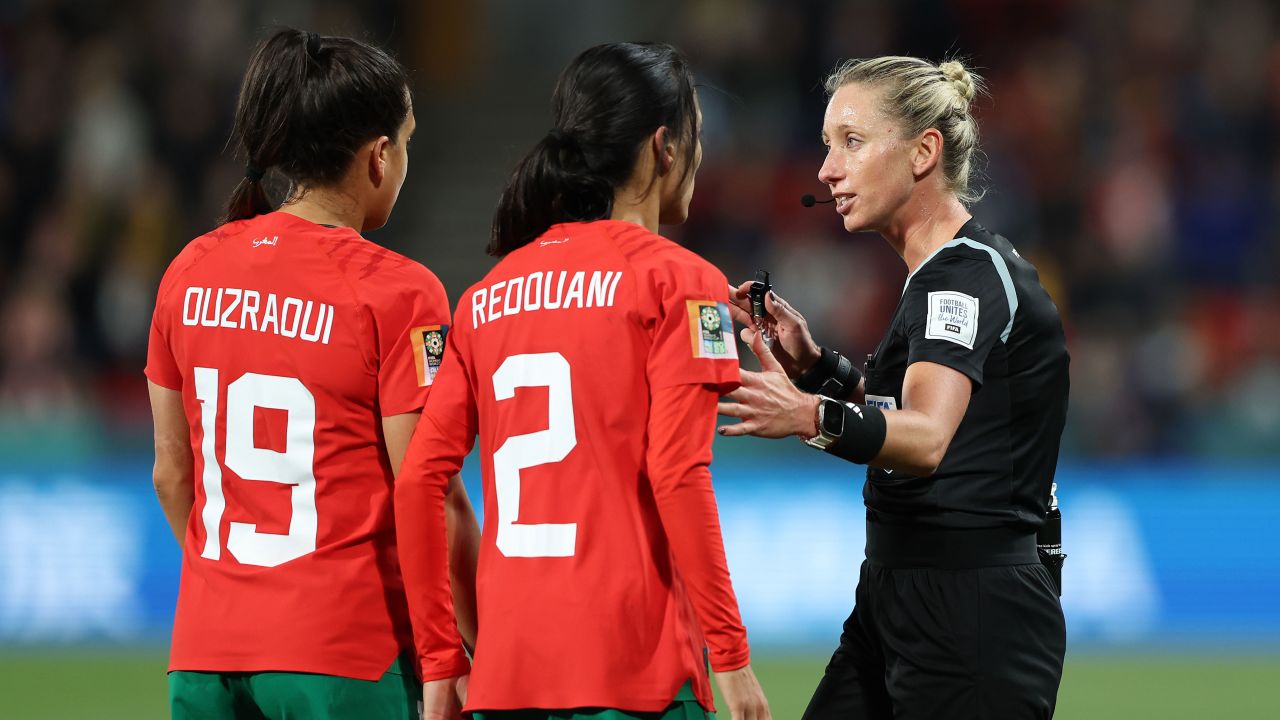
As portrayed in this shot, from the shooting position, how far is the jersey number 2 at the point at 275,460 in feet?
10.5

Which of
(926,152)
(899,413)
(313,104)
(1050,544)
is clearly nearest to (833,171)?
(926,152)

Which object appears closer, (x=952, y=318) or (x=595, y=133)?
(x=595, y=133)

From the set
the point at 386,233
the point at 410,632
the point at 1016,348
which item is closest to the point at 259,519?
the point at 410,632

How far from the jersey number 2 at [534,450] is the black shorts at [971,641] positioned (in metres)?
0.99

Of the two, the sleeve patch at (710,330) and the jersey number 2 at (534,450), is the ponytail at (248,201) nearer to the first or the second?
the jersey number 2 at (534,450)

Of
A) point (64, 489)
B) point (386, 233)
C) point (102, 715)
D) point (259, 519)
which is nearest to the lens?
point (259, 519)

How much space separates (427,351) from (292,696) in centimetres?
77

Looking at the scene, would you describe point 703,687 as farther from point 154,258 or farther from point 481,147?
point 481,147

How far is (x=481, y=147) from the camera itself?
51.4 ft

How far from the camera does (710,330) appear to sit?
300 cm

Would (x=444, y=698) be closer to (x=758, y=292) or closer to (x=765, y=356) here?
(x=765, y=356)

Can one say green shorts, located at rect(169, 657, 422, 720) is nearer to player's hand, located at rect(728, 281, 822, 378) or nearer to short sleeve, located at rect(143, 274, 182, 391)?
short sleeve, located at rect(143, 274, 182, 391)

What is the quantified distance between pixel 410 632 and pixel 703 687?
68cm

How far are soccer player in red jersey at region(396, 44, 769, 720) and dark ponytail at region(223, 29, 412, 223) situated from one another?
43cm
